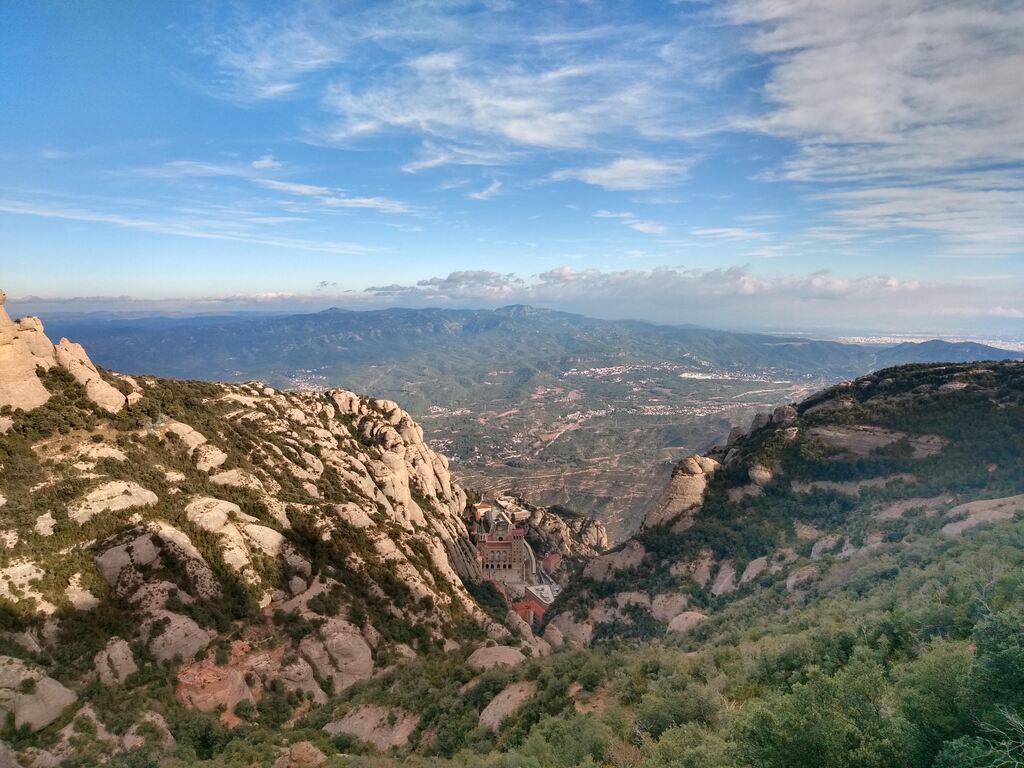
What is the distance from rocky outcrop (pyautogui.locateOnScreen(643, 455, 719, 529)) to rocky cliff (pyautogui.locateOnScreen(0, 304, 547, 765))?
26167 millimetres

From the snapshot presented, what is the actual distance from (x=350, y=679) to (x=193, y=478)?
2080cm

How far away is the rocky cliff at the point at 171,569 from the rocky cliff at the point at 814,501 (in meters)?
15.8

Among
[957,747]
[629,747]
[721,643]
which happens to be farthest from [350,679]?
[957,747]

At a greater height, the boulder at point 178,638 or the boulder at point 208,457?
the boulder at point 208,457

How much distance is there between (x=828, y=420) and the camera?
228 ft

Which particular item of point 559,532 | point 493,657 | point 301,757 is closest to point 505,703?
point 493,657

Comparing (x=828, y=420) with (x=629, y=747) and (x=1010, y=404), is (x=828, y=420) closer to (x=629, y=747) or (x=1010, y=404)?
(x=1010, y=404)

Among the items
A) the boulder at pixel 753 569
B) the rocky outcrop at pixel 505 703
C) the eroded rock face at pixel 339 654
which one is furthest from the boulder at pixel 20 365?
the boulder at pixel 753 569

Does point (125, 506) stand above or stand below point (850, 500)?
above

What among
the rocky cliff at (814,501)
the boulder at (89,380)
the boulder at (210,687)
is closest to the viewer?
the boulder at (210,687)

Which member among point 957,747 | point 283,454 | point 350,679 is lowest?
point 350,679

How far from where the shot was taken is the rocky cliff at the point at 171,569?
89.9 ft

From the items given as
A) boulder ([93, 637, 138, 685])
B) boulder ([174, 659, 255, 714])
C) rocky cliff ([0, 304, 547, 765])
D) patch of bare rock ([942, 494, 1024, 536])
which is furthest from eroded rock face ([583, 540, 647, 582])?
boulder ([93, 637, 138, 685])

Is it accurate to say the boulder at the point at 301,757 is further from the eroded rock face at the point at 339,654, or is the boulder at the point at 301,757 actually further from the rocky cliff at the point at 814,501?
the rocky cliff at the point at 814,501
